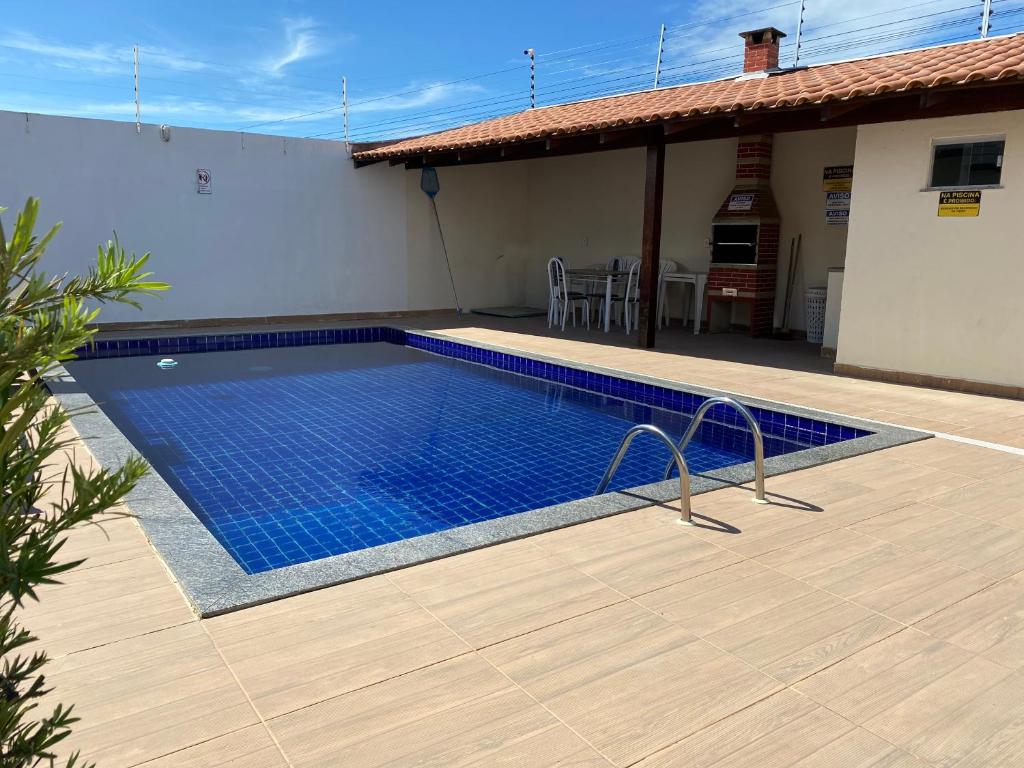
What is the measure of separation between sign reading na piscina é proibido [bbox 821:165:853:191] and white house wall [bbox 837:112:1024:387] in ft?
8.86

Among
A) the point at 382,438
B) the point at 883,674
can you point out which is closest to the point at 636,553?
the point at 883,674

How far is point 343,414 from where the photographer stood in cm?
704

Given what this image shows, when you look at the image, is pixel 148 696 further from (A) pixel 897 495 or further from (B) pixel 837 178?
(B) pixel 837 178

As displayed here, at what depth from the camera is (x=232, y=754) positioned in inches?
76.8

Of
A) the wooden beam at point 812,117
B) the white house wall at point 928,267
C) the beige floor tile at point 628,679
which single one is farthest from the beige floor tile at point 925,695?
the wooden beam at point 812,117

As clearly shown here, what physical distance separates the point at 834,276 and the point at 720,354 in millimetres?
1637

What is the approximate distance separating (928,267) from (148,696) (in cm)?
733

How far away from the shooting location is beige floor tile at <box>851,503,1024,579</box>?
3.28 metres

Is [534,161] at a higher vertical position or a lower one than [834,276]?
higher

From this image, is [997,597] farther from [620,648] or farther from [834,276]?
[834,276]

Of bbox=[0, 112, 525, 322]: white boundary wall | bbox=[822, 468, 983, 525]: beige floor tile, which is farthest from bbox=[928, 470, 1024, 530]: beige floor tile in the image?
bbox=[0, 112, 525, 322]: white boundary wall

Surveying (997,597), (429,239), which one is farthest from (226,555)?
(429,239)

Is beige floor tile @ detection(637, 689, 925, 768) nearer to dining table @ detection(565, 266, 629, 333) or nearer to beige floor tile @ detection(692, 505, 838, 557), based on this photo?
beige floor tile @ detection(692, 505, 838, 557)

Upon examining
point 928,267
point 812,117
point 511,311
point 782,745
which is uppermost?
point 812,117
